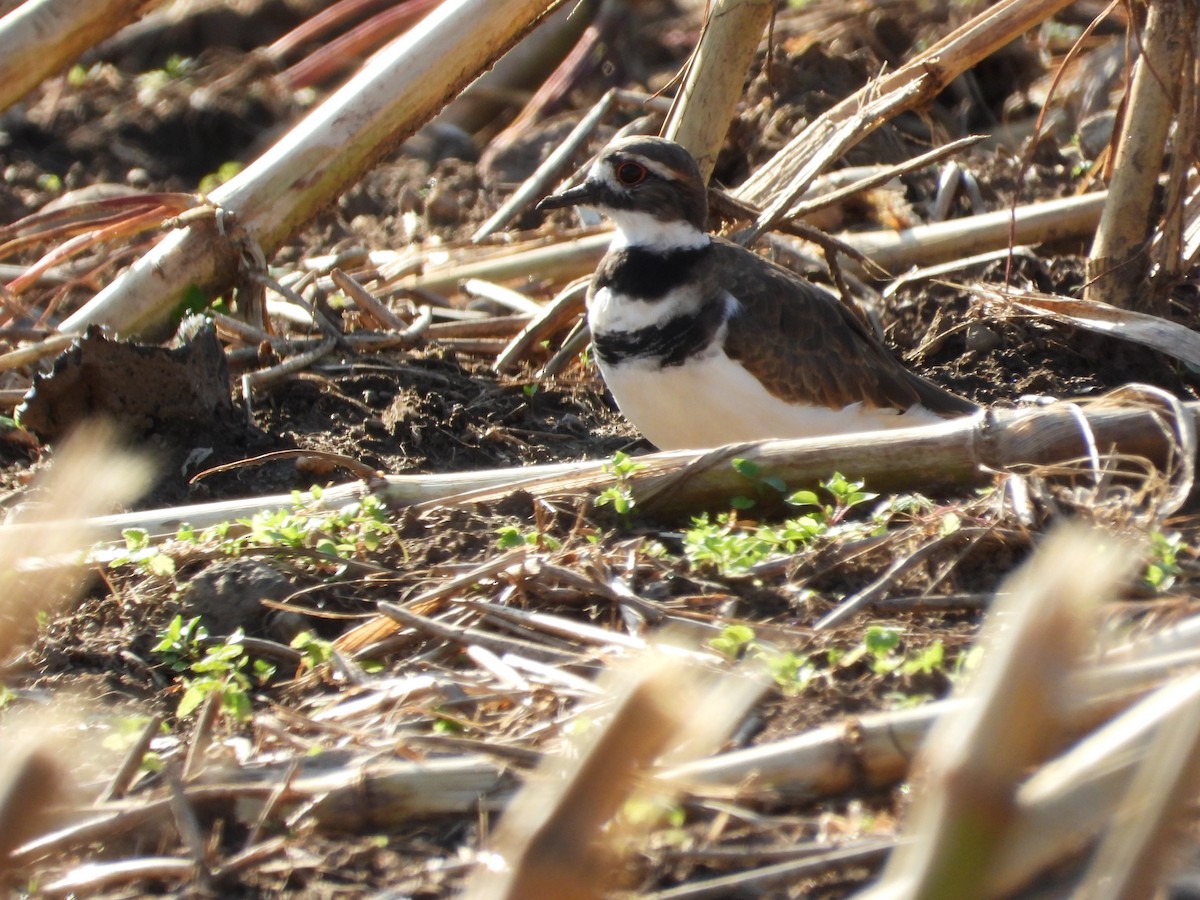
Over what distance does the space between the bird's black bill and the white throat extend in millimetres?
146

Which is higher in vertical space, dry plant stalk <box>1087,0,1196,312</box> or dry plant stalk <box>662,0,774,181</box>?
dry plant stalk <box>662,0,774,181</box>

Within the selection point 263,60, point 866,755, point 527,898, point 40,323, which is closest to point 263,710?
point 866,755

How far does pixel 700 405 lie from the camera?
4.97m

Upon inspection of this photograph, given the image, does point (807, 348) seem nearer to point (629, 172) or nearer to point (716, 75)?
point (629, 172)

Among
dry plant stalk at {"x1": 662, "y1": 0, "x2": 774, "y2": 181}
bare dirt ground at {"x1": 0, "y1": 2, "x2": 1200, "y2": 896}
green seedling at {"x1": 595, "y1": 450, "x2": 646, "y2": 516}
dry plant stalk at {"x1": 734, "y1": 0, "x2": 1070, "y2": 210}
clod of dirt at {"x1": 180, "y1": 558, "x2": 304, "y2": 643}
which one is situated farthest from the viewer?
dry plant stalk at {"x1": 662, "y1": 0, "x2": 774, "y2": 181}

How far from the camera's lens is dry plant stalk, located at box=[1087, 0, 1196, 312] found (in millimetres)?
5348

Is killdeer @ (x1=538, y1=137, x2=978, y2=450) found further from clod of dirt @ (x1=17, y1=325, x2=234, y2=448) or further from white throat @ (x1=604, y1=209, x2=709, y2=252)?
clod of dirt @ (x1=17, y1=325, x2=234, y2=448)

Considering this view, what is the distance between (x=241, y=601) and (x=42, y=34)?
261 centimetres

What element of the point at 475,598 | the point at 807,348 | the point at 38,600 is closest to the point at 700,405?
the point at 807,348

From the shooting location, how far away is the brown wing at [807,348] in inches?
199

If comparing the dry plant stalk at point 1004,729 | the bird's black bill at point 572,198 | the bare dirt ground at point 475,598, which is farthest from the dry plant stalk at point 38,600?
the bird's black bill at point 572,198

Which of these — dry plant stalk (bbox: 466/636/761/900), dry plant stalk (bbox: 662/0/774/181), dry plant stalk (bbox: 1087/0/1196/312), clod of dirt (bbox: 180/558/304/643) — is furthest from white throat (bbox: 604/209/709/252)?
dry plant stalk (bbox: 466/636/761/900)

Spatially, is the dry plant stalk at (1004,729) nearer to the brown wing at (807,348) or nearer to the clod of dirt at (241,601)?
the clod of dirt at (241,601)

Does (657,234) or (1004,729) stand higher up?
(657,234)
